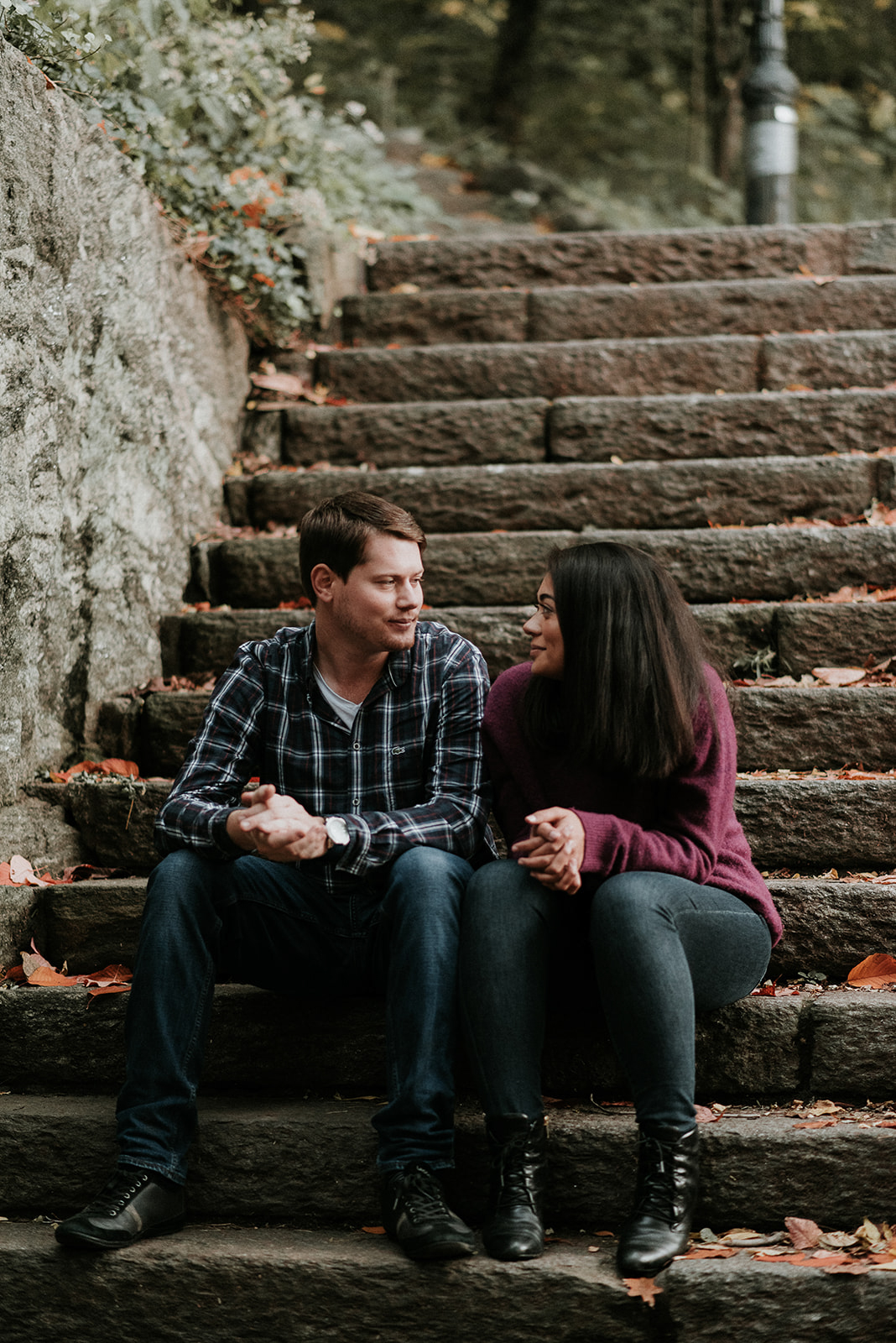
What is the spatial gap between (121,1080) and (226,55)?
3.66 m

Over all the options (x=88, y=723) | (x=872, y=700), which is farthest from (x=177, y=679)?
(x=872, y=700)

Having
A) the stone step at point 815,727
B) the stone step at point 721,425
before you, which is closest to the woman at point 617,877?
the stone step at point 815,727

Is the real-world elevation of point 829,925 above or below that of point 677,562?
below

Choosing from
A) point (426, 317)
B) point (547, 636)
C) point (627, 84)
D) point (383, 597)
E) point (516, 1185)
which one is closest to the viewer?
point (516, 1185)

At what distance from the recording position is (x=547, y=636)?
2373 mm

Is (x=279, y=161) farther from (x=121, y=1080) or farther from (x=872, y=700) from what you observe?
(x=121, y=1080)

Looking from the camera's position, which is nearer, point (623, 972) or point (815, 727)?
point (623, 972)

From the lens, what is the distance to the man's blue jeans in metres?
2.07

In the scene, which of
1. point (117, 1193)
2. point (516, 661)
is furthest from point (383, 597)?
point (117, 1193)

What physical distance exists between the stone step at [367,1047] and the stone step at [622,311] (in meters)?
3.01

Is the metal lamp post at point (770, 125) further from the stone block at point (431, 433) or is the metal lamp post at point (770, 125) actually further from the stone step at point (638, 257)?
the stone block at point (431, 433)

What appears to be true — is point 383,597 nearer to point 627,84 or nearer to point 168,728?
point 168,728

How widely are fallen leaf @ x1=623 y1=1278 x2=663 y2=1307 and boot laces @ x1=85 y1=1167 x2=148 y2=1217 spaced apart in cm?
83

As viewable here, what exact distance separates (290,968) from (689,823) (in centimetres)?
82
